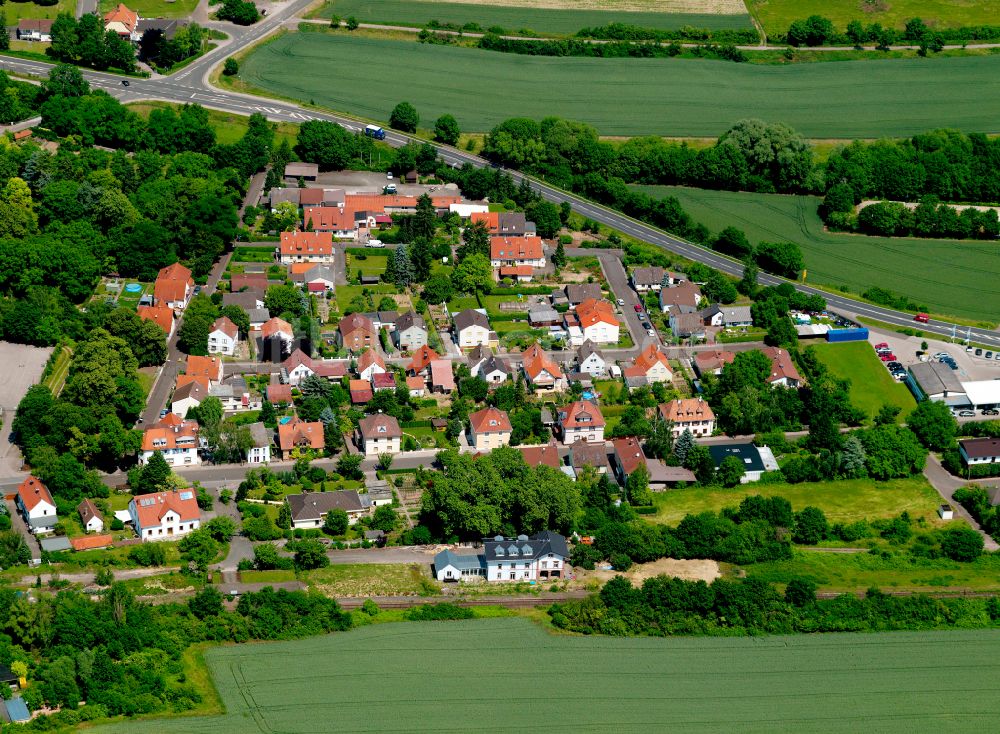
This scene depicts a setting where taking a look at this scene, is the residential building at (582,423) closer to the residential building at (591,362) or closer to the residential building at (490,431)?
the residential building at (490,431)

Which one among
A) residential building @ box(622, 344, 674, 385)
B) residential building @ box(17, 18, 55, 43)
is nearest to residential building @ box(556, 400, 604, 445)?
residential building @ box(622, 344, 674, 385)

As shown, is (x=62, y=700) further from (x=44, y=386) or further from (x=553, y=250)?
(x=553, y=250)

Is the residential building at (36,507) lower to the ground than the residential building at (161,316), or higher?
lower

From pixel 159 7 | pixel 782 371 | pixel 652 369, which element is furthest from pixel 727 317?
pixel 159 7

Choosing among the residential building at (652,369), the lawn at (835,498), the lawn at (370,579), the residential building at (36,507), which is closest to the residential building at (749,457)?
the lawn at (835,498)

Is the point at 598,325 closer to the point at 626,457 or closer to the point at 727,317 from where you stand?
the point at 727,317

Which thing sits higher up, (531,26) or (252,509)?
(531,26)

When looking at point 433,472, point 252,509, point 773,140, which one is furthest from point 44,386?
point 773,140
